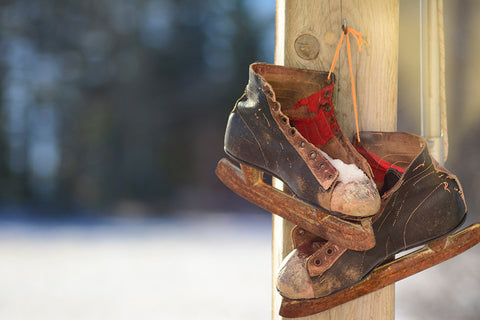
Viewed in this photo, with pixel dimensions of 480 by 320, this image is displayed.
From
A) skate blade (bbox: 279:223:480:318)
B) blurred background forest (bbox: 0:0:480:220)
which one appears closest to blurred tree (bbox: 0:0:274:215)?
blurred background forest (bbox: 0:0:480:220)

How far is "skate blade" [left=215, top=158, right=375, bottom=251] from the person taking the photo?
2.41ft

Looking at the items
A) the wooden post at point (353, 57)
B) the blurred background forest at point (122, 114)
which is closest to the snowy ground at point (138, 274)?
the blurred background forest at point (122, 114)

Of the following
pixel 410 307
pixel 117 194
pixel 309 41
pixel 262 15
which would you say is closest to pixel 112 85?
pixel 117 194

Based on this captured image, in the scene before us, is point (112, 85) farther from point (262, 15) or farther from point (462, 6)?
point (462, 6)

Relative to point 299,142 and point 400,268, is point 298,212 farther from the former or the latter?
point 400,268

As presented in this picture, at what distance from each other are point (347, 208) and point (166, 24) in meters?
5.05

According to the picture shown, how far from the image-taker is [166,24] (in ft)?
17.4

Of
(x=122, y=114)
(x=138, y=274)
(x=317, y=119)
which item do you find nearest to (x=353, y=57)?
→ (x=317, y=119)

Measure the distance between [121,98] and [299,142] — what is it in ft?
15.7

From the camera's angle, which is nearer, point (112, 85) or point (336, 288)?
point (336, 288)

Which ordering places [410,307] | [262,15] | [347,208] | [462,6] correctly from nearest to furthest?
[347,208] < [462,6] < [410,307] < [262,15]

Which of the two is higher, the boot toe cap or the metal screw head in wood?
the metal screw head in wood

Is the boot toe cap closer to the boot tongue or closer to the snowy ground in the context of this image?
the boot tongue

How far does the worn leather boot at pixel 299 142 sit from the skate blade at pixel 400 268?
7.0 inches
